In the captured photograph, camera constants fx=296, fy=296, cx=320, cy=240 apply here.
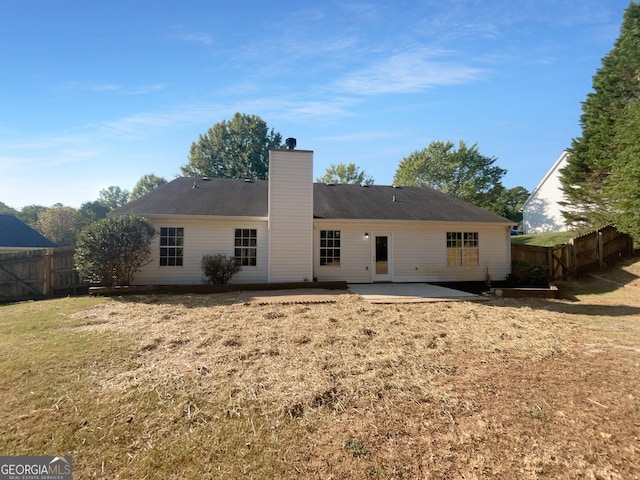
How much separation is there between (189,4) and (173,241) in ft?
25.9

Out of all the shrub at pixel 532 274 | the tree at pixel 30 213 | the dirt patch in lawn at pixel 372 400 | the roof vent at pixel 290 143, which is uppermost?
the tree at pixel 30 213

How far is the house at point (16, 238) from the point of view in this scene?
659 inches

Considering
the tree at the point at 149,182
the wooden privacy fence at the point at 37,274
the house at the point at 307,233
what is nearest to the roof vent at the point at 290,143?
the house at the point at 307,233

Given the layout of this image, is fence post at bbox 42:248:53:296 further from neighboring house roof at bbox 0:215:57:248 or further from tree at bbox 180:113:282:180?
tree at bbox 180:113:282:180

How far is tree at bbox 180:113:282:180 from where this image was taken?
113 ft

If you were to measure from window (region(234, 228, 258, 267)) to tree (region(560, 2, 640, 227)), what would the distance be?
18950 mm

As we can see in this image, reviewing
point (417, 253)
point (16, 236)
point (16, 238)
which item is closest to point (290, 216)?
point (417, 253)

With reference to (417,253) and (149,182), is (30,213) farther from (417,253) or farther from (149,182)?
(417,253)

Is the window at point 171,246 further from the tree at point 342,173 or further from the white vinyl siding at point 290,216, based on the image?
the tree at point 342,173

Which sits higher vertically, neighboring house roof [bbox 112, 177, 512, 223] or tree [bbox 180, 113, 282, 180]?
tree [bbox 180, 113, 282, 180]

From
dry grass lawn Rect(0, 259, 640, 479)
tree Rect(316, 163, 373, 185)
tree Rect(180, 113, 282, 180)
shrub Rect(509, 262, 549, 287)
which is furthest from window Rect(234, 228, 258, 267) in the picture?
tree Rect(316, 163, 373, 185)

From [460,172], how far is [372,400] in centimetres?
3781

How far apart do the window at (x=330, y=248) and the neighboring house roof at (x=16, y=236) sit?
17728 millimetres

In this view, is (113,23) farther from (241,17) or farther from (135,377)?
(135,377)
